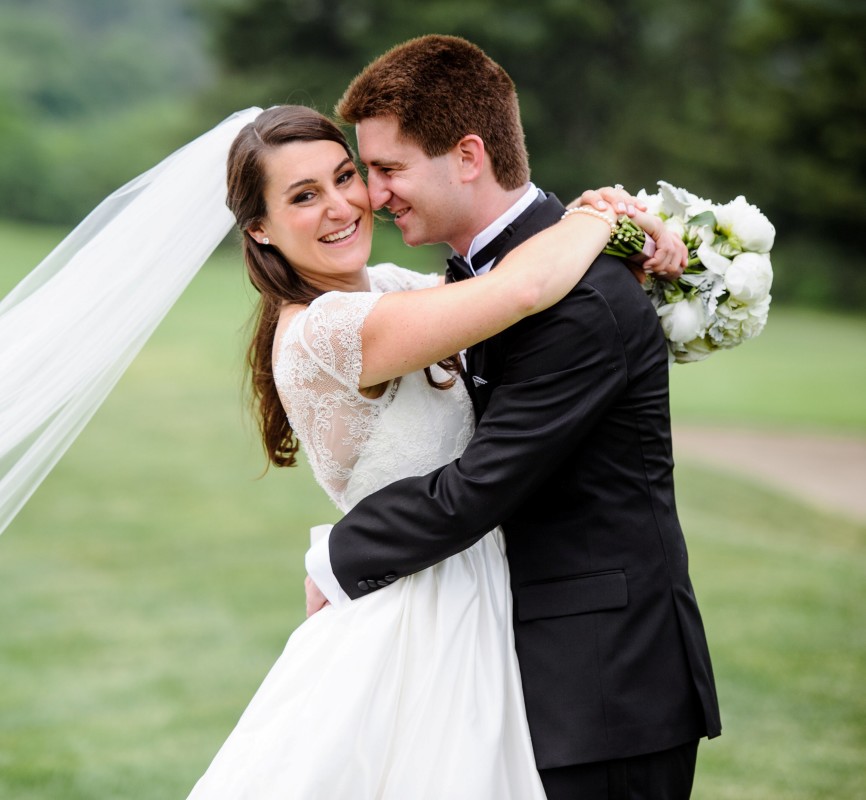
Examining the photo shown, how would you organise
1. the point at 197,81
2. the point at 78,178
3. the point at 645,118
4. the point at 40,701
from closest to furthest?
the point at 40,701 < the point at 645,118 < the point at 78,178 < the point at 197,81

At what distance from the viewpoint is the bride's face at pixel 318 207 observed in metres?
3.02

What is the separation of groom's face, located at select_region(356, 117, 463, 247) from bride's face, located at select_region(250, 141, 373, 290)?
106 mm

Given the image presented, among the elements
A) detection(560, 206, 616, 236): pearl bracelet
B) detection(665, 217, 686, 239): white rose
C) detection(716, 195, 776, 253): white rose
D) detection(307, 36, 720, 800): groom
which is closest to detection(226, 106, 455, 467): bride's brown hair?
detection(307, 36, 720, 800): groom

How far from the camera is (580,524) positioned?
104 inches

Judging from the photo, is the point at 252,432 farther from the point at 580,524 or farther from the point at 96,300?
the point at 580,524

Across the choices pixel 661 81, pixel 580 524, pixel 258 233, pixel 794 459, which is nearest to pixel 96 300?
pixel 258 233

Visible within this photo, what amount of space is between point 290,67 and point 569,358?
33813 mm

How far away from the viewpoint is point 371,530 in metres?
2.70

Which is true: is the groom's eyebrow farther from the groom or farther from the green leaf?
the green leaf

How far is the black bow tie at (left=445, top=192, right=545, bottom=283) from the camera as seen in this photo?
2.83 metres

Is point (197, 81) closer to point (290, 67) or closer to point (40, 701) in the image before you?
point (290, 67)

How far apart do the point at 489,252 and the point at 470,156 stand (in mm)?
234

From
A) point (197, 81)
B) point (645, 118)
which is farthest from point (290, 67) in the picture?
point (197, 81)

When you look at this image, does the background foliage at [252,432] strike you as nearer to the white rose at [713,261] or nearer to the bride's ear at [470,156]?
the bride's ear at [470,156]
